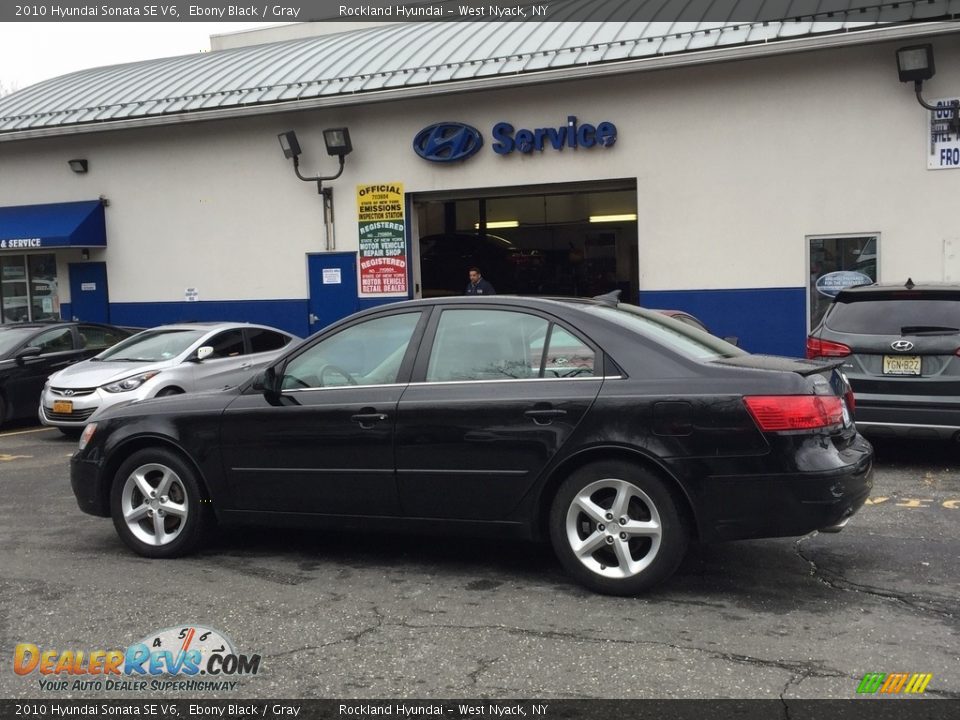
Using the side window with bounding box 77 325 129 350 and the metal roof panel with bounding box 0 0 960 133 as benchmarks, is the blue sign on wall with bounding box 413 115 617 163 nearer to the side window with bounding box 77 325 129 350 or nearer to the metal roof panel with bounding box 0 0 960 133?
the metal roof panel with bounding box 0 0 960 133

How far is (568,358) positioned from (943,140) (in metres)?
9.39

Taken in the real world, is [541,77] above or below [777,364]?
above

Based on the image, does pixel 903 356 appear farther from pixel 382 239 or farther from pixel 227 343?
Result: pixel 382 239

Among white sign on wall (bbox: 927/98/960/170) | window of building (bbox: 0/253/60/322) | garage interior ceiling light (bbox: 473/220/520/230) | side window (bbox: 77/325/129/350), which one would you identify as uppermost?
white sign on wall (bbox: 927/98/960/170)

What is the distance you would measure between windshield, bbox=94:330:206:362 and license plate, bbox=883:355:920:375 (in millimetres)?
7769

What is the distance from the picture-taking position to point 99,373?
11.1 m

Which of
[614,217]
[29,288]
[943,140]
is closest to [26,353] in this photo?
[29,288]

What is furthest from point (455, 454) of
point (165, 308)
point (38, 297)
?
point (38, 297)

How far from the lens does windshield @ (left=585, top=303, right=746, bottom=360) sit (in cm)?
513

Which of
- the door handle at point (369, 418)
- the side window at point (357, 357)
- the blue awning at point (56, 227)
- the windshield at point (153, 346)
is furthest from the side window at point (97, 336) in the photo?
the door handle at point (369, 418)

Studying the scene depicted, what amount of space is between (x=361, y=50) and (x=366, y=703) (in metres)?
15.6

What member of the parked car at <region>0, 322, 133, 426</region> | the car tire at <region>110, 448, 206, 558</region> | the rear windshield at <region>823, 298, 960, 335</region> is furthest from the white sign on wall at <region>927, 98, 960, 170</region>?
the parked car at <region>0, 322, 133, 426</region>

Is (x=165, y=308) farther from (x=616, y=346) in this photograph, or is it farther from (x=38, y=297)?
(x=616, y=346)

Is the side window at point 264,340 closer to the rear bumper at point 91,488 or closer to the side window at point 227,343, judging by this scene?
the side window at point 227,343
